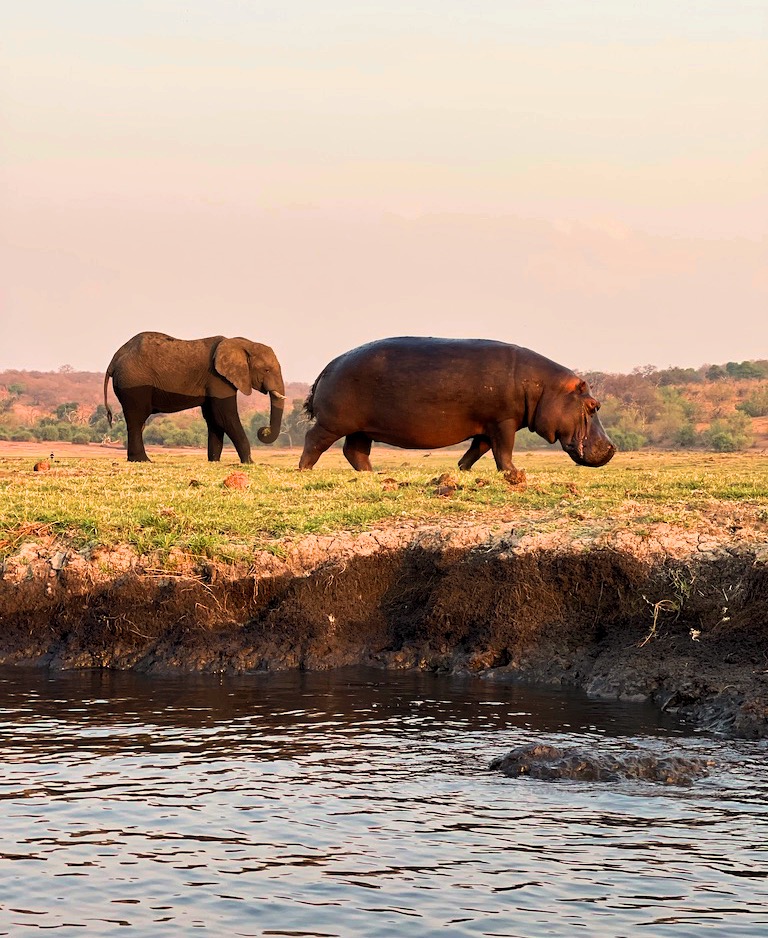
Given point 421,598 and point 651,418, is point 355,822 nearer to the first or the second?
point 421,598

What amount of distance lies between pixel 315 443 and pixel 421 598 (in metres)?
7.02

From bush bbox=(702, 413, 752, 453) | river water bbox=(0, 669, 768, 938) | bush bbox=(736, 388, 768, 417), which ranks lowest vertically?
river water bbox=(0, 669, 768, 938)

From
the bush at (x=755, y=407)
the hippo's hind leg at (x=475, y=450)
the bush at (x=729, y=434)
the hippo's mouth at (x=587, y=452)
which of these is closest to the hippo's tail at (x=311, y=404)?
the hippo's hind leg at (x=475, y=450)

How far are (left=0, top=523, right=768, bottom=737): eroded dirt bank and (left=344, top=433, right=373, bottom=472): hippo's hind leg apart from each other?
21.4 feet

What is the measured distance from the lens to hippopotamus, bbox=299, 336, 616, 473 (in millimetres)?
18266

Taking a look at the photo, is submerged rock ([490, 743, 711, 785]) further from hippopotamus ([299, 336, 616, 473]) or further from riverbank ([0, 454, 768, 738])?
hippopotamus ([299, 336, 616, 473])

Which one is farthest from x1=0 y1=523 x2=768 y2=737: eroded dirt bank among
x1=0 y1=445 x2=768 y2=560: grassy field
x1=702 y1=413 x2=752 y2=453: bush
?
x1=702 y1=413 x2=752 y2=453: bush

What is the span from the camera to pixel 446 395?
1827cm

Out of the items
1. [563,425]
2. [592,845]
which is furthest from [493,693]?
[563,425]

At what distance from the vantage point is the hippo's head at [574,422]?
18656 millimetres

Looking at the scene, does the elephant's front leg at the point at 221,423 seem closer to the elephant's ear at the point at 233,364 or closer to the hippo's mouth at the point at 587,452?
the elephant's ear at the point at 233,364

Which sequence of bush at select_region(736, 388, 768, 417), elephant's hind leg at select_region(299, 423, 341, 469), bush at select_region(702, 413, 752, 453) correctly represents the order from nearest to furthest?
1. elephant's hind leg at select_region(299, 423, 341, 469)
2. bush at select_region(702, 413, 752, 453)
3. bush at select_region(736, 388, 768, 417)

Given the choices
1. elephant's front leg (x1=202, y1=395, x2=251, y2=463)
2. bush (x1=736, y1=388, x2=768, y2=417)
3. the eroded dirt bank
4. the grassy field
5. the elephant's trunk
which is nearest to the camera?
the eroded dirt bank

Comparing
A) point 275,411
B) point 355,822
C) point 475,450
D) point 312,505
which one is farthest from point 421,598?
point 275,411
